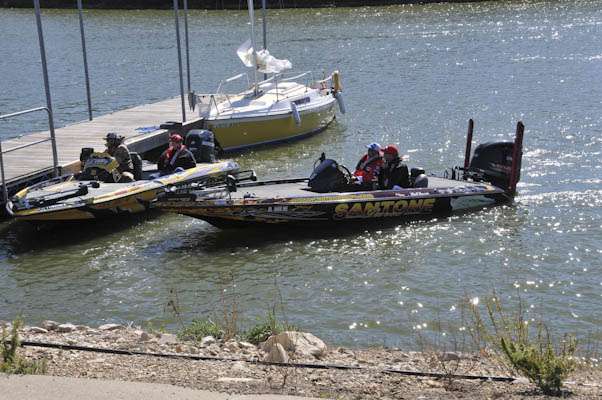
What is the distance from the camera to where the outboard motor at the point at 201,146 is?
18.9 meters

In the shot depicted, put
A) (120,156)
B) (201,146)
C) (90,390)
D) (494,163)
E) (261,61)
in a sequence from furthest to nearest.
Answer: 1. (261,61)
2. (201,146)
3. (494,163)
4. (120,156)
5. (90,390)

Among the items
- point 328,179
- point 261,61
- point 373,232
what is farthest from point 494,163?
point 261,61

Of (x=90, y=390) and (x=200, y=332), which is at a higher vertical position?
(x=90, y=390)

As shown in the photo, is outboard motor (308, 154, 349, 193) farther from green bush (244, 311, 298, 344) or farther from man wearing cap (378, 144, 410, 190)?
green bush (244, 311, 298, 344)

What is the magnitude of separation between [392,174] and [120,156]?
5.32m

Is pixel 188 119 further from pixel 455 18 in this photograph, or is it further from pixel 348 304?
pixel 455 18

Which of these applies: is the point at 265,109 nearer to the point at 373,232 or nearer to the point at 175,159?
the point at 175,159

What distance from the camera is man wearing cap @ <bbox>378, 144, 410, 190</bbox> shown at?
1664 centimetres

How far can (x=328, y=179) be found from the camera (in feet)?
53.4

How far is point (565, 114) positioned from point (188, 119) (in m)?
12.1

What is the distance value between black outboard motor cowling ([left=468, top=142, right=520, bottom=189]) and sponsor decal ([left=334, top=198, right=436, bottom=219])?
2.30 metres

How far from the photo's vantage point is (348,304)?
12.3m

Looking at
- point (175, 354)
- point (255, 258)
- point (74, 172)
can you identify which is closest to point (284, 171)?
point (74, 172)

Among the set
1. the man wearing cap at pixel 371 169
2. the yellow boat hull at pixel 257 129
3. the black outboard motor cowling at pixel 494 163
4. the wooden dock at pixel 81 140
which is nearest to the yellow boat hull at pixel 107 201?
the wooden dock at pixel 81 140
